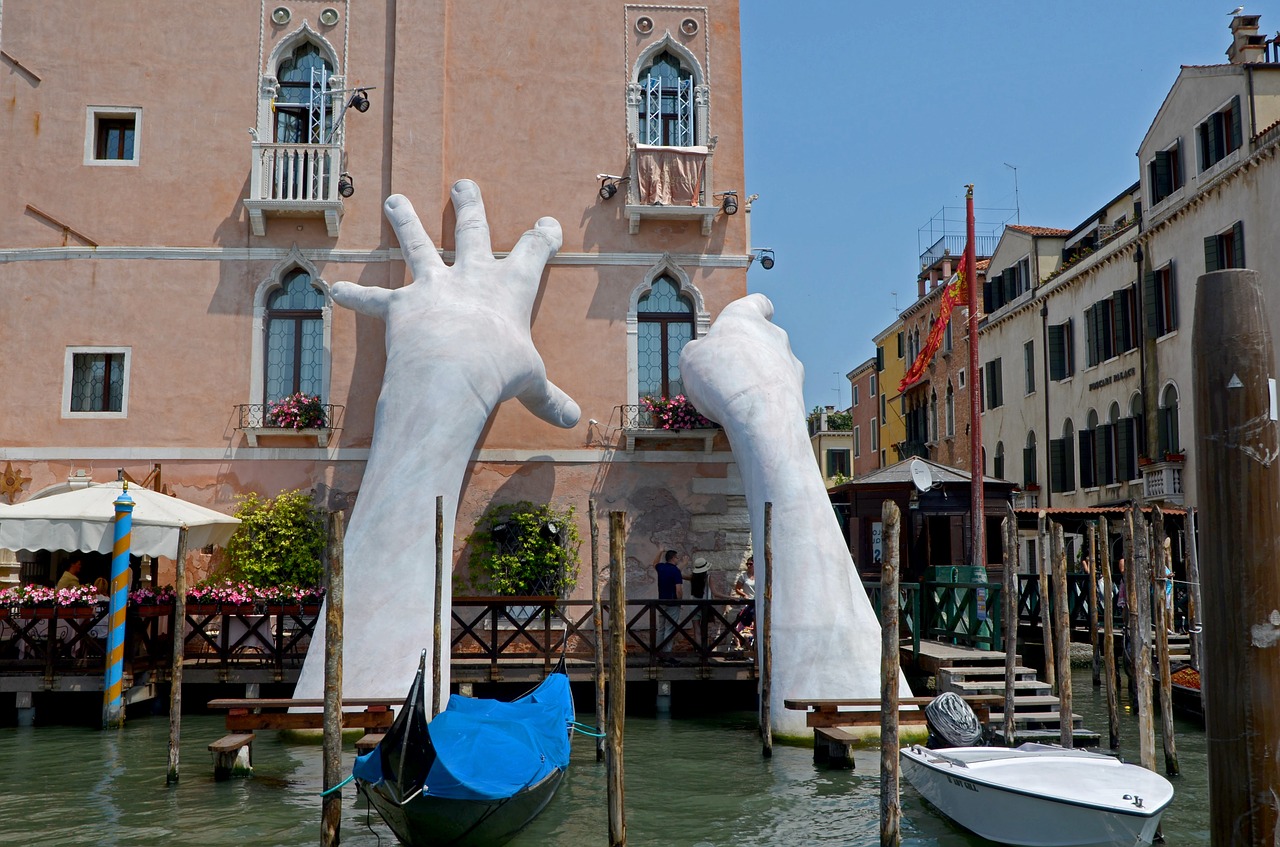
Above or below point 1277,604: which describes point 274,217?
above

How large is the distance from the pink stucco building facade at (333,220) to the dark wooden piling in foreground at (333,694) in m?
8.07

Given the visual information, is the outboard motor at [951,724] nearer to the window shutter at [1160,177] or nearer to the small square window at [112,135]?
the small square window at [112,135]

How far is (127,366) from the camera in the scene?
1639cm

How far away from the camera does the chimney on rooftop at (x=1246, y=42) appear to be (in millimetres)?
23812

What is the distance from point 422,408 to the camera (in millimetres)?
13539

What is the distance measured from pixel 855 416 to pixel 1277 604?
167 ft

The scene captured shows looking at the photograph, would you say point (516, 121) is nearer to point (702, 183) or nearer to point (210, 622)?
point (702, 183)

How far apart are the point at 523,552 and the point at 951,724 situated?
280 inches

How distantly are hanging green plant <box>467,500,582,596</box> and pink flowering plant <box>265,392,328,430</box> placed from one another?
2622mm

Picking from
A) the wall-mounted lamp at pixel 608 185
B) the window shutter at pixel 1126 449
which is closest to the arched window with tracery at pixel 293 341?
the wall-mounted lamp at pixel 608 185

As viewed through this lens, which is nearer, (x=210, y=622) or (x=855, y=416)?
(x=210, y=622)

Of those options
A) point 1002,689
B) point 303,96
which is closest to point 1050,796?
point 1002,689

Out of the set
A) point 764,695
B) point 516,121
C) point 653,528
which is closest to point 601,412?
point 653,528

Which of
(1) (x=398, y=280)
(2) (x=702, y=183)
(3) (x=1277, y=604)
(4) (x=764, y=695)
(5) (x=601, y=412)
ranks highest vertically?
(2) (x=702, y=183)
